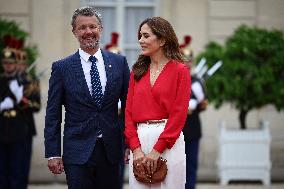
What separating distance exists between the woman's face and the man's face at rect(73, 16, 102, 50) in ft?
1.28

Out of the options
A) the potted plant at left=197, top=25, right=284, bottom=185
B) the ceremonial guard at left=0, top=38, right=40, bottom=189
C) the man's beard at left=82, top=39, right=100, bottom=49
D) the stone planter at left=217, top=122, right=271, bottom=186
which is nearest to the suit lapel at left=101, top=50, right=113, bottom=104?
the man's beard at left=82, top=39, right=100, bottom=49

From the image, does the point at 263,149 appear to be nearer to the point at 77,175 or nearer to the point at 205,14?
the point at 205,14

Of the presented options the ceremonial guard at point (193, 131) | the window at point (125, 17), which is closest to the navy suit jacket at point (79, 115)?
the ceremonial guard at point (193, 131)

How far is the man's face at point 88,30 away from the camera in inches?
252

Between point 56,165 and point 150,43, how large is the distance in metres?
0.96

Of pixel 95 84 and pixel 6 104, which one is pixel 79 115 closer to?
pixel 95 84

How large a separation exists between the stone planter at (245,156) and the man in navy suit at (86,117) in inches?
259

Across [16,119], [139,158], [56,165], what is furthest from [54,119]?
[16,119]

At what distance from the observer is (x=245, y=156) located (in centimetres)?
1302

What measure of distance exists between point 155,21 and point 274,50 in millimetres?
7163

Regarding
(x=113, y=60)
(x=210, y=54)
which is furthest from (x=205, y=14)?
(x=113, y=60)

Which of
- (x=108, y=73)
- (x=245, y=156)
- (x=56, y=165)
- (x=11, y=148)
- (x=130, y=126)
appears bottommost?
(x=245, y=156)

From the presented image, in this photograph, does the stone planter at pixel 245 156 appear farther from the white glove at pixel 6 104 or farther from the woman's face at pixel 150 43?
the woman's face at pixel 150 43

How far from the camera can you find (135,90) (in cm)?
611
